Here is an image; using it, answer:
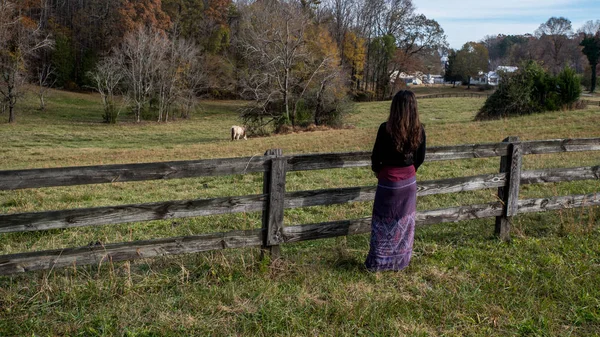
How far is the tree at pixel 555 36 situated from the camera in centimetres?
9138

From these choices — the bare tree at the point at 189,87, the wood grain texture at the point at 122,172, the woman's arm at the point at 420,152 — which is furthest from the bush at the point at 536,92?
the bare tree at the point at 189,87

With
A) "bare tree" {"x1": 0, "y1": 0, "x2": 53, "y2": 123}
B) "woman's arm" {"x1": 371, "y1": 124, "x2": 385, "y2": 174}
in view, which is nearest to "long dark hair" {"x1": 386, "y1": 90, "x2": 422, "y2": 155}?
"woman's arm" {"x1": 371, "y1": 124, "x2": 385, "y2": 174}

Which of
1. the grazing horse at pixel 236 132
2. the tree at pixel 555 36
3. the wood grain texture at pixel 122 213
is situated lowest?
the grazing horse at pixel 236 132

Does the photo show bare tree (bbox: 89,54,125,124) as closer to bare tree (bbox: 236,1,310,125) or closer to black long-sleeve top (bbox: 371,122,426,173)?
bare tree (bbox: 236,1,310,125)

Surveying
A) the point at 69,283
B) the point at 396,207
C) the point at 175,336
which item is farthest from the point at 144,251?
the point at 396,207

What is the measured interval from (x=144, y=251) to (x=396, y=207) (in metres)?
2.61

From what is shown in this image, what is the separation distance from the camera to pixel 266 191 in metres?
5.23

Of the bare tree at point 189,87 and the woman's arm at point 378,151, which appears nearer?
the woman's arm at point 378,151

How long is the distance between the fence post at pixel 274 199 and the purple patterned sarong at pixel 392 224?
3.38 ft

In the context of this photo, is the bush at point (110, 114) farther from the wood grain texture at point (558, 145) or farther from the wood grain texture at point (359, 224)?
the wood grain texture at point (558, 145)

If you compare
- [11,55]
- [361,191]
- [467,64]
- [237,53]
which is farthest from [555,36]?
[361,191]

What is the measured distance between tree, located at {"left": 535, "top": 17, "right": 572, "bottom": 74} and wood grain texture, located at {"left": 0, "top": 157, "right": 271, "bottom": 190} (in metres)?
94.8

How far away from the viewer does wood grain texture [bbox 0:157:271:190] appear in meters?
4.36

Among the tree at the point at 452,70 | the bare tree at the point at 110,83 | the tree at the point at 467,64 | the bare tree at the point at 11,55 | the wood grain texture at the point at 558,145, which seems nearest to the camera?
the wood grain texture at the point at 558,145
